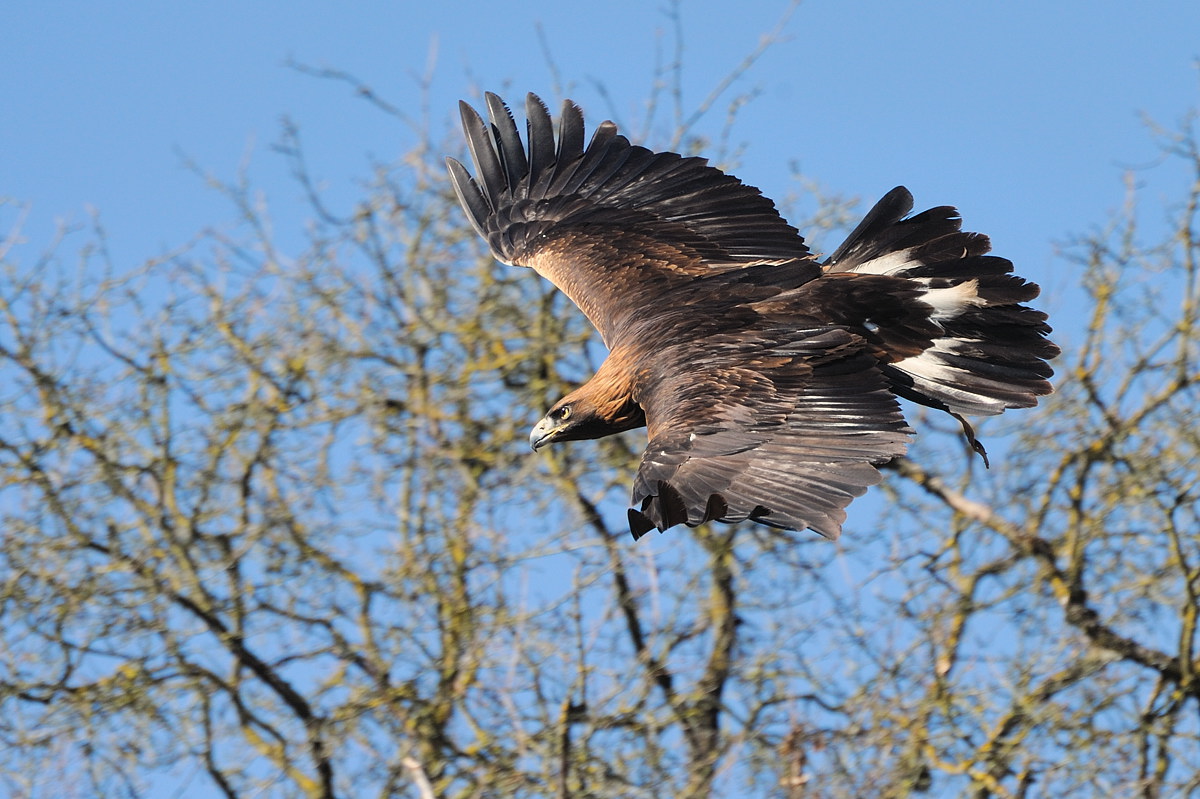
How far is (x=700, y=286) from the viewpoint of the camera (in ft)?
22.5

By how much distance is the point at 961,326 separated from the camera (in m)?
6.64

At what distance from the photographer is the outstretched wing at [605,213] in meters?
7.23

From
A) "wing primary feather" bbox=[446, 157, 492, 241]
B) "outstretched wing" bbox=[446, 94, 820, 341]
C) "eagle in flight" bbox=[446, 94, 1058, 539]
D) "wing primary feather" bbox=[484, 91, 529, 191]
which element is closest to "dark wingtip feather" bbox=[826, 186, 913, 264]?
"eagle in flight" bbox=[446, 94, 1058, 539]

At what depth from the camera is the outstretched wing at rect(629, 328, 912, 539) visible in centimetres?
546

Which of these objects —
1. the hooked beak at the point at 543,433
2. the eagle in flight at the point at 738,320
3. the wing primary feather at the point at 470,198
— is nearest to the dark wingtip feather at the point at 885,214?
the eagle in flight at the point at 738,320

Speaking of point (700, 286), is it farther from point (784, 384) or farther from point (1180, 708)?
point (1180, 708)

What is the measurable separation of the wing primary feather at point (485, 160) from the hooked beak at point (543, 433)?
5.23 feet

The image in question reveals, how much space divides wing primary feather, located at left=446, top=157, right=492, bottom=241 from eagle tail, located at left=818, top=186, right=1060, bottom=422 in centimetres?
197

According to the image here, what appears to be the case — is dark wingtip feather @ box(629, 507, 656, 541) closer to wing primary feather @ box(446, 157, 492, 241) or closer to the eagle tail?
the eagle tail

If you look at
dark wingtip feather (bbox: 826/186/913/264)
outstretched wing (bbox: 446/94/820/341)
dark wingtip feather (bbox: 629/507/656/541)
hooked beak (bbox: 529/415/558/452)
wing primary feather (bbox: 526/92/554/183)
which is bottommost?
dark wingtip feather (bbox: 629/507/656/541)

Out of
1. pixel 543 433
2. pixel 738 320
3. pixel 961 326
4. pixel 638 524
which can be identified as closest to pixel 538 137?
pixel 543 433

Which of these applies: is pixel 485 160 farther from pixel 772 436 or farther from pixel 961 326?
pixel 772 436

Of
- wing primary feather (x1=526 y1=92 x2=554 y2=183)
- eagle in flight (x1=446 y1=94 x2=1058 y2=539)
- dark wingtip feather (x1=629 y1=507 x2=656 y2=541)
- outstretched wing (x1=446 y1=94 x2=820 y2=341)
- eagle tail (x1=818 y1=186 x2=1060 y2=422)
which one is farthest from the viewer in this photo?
wing primary feather (x1=526 y1=92 x2=554 y2=183)

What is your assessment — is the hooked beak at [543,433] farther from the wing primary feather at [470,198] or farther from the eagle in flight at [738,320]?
the wing primary feather at [470,198]
